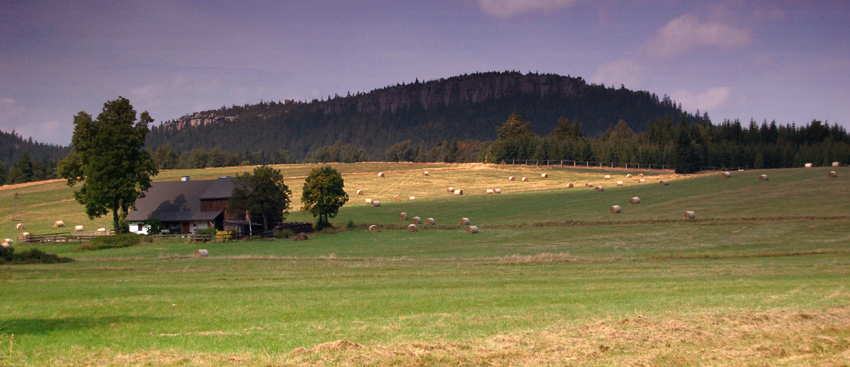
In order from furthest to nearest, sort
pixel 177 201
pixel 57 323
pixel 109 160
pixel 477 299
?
pixel 177 201
pixel 109 160
pixel 477 299
pixel 57 323

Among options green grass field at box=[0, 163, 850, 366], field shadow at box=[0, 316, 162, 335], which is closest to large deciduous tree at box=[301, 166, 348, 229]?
green grass field at box=[0, 163, 850, 366]

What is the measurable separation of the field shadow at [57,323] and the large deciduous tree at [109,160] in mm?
48672

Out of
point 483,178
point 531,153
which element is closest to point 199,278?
point 483,178

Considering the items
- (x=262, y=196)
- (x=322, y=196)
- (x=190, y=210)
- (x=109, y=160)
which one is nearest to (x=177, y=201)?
(x=190, y=210)

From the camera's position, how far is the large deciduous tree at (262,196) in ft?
194

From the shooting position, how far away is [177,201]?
6844 cm

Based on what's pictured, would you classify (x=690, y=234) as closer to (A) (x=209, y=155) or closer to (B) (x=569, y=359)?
(B) (x=569, y=359)

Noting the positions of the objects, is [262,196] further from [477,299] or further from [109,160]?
[477,299]

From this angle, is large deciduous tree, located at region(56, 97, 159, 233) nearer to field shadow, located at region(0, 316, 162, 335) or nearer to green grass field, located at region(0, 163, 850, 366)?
green grass field, located at region(0, 163, 850, 366)

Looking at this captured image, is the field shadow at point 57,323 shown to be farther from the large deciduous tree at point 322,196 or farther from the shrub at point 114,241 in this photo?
the large deciduous tree at point 322,196

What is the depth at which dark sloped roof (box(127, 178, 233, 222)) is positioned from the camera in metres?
65.5

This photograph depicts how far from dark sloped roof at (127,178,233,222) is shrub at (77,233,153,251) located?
1072 cm

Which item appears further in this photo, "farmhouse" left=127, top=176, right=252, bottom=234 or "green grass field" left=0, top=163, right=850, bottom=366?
"farmhouse" left=127, top=176, right=252, bottom=234

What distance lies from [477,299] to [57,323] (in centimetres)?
1124
